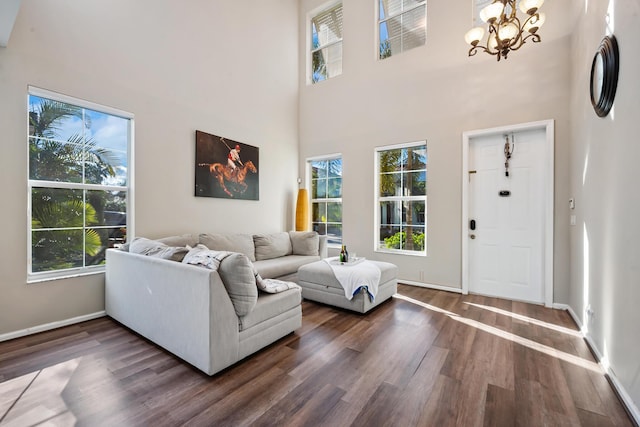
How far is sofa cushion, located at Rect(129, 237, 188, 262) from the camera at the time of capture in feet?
7.89

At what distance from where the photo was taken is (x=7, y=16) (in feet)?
7.00

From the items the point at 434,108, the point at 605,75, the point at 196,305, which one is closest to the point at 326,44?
the point at 434,108

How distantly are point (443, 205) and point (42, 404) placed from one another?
14.5 ft

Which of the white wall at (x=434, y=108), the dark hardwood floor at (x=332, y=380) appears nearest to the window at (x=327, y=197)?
the white wall at (x=434, y=108)

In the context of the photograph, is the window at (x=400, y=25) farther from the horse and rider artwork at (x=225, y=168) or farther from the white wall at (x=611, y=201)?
the horse and rider artwork at (x=225, y=168)

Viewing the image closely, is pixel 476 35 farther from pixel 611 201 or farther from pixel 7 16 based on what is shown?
pixel 7 16

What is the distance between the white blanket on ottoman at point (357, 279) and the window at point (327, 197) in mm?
1927

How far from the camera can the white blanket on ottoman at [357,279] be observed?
3068mm

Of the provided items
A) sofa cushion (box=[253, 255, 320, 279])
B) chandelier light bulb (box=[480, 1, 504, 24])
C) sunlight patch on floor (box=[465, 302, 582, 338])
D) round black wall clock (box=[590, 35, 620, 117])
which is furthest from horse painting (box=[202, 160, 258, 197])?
round black wall clock (box=[590, 35, 620, 117])

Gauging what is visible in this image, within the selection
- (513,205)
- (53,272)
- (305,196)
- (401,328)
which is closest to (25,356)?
(53,272)

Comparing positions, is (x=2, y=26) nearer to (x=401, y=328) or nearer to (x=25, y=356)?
(x=25, y=356)

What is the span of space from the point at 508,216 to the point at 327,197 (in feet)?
9.68

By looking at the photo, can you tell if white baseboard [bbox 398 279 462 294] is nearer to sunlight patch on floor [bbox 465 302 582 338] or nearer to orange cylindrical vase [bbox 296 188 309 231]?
sunlight patch on floor [bbox 465 302 582 338]

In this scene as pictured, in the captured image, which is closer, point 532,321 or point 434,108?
point 532,321
